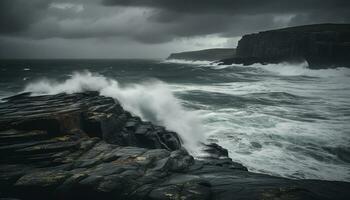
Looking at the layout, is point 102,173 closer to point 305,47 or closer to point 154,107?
point 154,107

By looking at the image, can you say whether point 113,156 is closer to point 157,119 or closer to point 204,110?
point 157,119

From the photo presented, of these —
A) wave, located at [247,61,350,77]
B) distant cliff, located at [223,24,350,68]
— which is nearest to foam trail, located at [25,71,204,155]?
wave, located at [247,61,350,77]

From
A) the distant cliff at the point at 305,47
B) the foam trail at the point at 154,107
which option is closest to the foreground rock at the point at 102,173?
the foam trail at the point at 154,107

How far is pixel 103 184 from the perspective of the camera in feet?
22.8

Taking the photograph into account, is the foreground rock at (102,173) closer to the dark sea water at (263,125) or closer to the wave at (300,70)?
the dark sea water at (263,125)

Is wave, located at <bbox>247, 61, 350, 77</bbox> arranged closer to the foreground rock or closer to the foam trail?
the foam trail

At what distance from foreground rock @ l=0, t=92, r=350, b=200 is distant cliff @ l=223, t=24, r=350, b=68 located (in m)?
84.1

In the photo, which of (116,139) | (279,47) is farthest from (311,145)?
(279,47)

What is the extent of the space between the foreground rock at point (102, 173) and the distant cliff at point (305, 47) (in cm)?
8406

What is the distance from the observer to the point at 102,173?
746cm

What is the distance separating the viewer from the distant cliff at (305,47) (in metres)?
79.2

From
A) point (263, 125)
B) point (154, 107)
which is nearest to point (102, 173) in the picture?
point (154, 107)

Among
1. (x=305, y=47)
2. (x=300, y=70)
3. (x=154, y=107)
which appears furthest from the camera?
(x=305, y=47)

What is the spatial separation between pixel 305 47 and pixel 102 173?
97190mm
